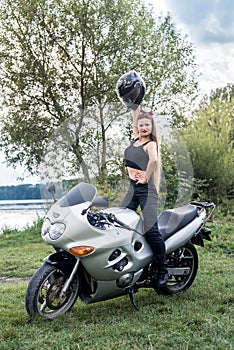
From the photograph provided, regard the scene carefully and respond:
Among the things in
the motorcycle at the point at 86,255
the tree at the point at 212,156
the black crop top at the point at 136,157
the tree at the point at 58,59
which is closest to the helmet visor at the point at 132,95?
the black crop top at the point at 136,157

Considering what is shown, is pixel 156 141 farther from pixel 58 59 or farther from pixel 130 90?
pixel 58 59

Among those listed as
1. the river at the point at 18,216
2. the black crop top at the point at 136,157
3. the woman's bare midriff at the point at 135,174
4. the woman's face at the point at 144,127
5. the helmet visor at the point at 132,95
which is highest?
the helmet visor at the point at 132,95

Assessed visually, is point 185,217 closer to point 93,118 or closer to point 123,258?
point 123,258

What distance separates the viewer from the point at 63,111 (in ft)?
45.8

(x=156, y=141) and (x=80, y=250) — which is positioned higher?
(x=156, y=141)

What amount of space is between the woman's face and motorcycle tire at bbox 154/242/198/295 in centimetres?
120

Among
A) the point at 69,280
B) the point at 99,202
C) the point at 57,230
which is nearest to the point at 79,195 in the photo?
the point at 99,202

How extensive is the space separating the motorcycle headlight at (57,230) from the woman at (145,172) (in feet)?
2.07

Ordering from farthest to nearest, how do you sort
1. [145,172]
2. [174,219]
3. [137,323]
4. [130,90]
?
[174,219] < [130,90] < [145,172] < [137,323]

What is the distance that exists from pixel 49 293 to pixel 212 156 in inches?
371

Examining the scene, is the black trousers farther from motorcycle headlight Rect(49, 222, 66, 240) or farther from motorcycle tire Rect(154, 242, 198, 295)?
motorcycle headlight Rect(49, 222, 66, 240)

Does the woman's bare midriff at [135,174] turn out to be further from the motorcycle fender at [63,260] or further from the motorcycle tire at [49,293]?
the motorcycle tire at [49,293]

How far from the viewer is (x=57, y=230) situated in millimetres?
3514

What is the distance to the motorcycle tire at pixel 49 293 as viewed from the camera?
3.49 meters
